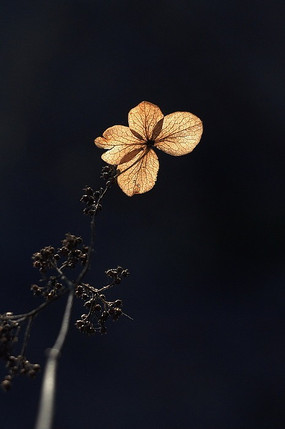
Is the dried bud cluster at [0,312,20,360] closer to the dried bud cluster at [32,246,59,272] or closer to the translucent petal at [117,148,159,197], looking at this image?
the dried bud cluster at [32,246,59,272]

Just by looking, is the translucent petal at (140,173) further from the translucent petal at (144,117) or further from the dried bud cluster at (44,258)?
the dried bud cluster at (44,258)

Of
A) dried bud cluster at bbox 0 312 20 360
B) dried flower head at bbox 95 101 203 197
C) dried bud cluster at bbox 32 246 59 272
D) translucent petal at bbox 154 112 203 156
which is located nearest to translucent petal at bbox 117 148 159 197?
dried flower head at bbox 95 101 203 197

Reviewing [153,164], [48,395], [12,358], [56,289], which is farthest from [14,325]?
[153,164]

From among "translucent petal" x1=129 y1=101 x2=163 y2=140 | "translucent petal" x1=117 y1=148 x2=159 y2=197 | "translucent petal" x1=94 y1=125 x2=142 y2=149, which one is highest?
"translucent petal" x1=129 y1=101 x2=163 y2=140

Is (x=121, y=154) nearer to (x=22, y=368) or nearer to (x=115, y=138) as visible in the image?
(x=115, y=138)

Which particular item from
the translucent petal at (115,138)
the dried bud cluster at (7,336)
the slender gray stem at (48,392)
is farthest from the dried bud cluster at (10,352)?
the translucent petal at (115,138)

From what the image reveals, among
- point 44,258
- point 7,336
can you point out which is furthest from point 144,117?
point 7,336

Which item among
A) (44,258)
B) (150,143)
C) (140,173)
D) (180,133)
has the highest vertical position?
(180,133)
